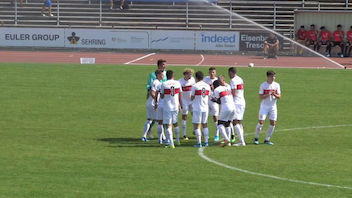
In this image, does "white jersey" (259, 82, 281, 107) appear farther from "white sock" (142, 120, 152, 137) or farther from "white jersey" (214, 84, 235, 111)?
"white sock" (142, 120, 152, 137)

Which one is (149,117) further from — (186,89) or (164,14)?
(164,14)

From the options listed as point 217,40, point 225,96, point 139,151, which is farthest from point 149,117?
point 217,40

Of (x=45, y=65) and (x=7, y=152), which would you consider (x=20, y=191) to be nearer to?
(x=7, y=152)

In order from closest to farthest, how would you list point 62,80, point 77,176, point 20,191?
1. point 20,191
2. point 77,176
3. point 62,80

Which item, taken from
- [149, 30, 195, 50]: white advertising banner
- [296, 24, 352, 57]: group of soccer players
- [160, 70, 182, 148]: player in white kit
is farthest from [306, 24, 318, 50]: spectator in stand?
[160, 70, 182, 148]: player in white kit

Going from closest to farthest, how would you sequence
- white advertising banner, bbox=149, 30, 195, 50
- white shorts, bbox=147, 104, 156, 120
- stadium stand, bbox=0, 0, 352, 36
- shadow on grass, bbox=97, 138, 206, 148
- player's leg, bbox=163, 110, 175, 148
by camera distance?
1. player's leg, bbox=163, 110, 175, 148
2. shadow on grass, bbox=97, 138, 206, 148
3. white shorts, bbox=147, 104, 156, 120
4. white advertising banner, bbox=149, 30, 195, 50
5. stadium stand, bbox=0, 0, 352, 36

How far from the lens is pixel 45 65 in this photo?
48062mm

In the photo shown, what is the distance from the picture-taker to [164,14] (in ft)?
208

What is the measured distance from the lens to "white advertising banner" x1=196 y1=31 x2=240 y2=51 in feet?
190

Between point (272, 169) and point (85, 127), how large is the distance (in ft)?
29.1

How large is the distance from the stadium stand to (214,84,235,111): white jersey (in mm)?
39164

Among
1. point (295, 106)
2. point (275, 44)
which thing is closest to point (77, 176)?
point (295, 106)

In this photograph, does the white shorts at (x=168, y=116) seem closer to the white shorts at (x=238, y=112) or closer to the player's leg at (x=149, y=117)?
the player's leg at (x=149, y=117)

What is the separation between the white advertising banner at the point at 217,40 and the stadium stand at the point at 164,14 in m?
3.24
